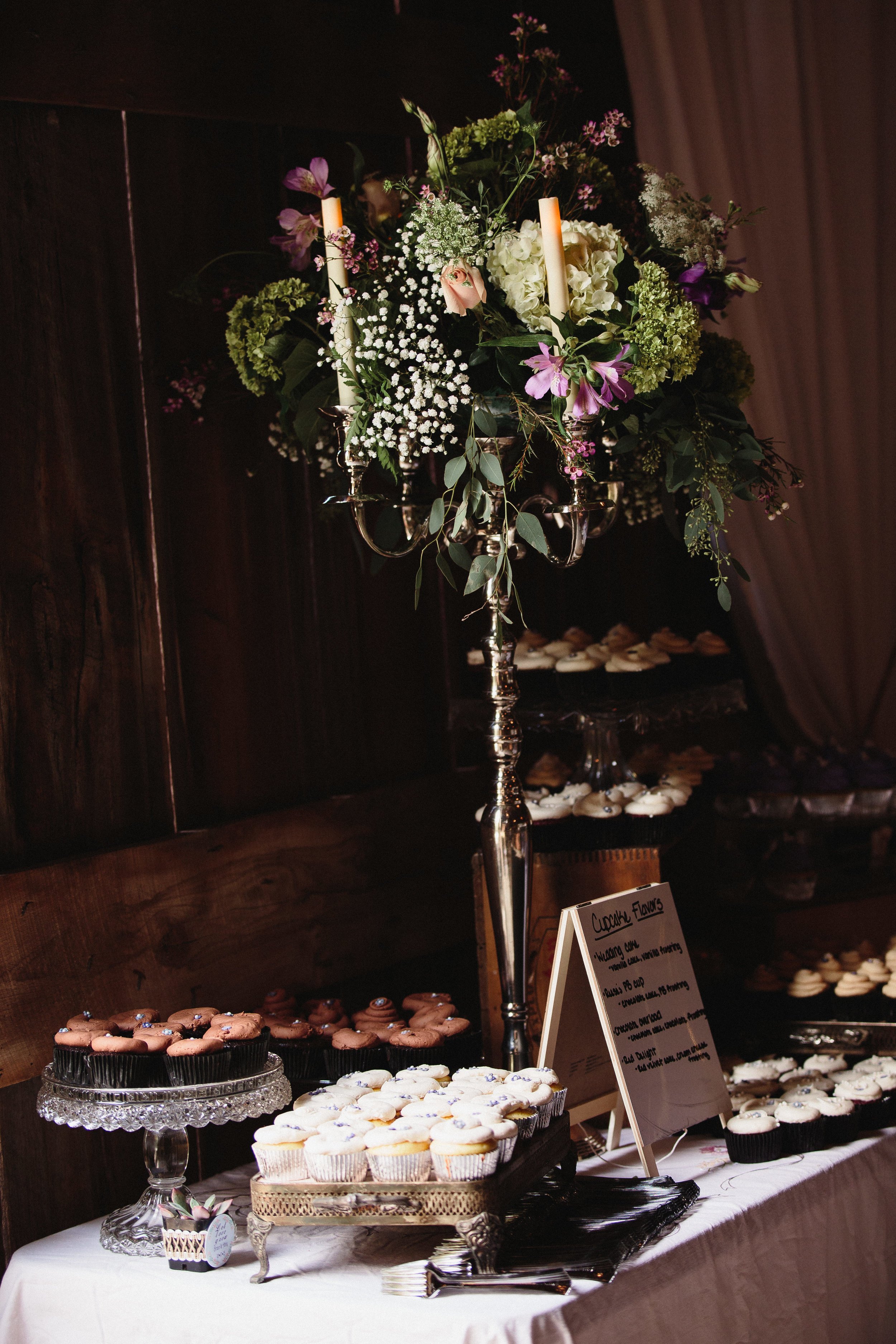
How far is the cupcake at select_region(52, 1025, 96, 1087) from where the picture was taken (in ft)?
6.31

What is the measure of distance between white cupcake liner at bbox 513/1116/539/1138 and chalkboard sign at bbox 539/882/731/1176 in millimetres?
318

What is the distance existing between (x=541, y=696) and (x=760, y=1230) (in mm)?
1037

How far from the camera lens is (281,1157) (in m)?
1.76

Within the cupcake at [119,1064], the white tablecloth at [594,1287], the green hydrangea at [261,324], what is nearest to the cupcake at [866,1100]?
the white tablecloth at [594,1287]

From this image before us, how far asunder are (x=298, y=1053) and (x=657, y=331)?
1.25 metres

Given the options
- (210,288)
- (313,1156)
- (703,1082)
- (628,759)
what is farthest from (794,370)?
(313,1156)

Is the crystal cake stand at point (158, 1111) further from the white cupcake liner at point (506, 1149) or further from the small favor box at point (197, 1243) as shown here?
the white cupcake liner at point (506, 1149)

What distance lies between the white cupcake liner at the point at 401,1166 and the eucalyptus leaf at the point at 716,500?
99 centimetres

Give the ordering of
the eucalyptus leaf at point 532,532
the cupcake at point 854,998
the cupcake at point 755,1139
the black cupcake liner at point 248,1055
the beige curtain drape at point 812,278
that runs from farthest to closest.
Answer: the beige curtain drape at point 812,278, the cupcake at point 854,998, the cupcake at point 755,1139, the eucalyptus leaf at point 532,532, the black cupcake liner at point 248,1055

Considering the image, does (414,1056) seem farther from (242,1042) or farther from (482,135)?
(482,135)

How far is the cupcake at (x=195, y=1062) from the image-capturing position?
6.23 ft

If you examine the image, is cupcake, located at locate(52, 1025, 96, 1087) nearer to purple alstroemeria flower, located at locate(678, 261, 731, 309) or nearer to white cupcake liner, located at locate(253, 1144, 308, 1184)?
white cupcake liner, located at locate(253, 1144, 308, 1184)

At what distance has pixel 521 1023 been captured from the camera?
2244 mm

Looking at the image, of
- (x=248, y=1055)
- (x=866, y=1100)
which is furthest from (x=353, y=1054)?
(x=866, y=1100)
